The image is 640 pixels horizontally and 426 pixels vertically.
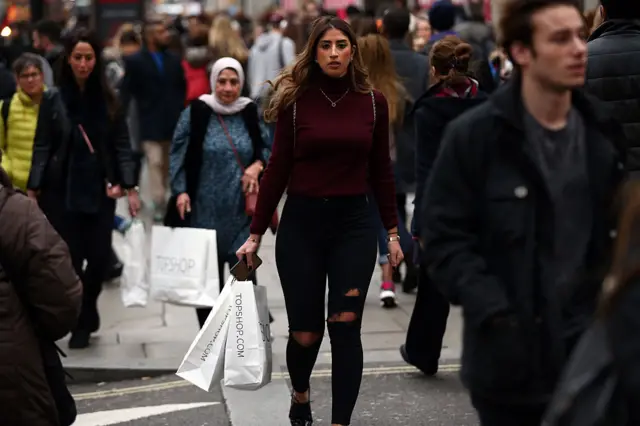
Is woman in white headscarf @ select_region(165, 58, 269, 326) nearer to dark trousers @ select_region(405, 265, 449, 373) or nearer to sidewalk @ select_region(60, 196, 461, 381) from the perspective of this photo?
sidewalk @ select_region(60, 196, 461, 381)

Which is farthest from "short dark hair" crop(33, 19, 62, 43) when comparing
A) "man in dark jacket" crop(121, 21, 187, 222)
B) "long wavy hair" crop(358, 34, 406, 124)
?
"long wavy hair" crop(358, 34, 406, 124)

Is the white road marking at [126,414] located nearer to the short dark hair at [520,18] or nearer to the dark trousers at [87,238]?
the dark trousers at [87,238]

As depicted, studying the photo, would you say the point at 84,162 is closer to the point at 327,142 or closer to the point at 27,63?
the point at 27,63

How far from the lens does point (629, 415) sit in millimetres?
3145

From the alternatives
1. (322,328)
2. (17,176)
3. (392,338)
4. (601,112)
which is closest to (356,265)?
(322,328)

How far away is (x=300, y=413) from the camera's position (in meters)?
6.48

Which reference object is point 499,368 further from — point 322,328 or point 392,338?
point 392,338

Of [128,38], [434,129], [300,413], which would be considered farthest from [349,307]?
[128,38]

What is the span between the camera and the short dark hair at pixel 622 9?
6.11m

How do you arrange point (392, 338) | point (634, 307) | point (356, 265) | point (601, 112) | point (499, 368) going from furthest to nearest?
point (392, 338)
point (356, 265)
point (601, 112)
point (499, 368)
point (634, 307)

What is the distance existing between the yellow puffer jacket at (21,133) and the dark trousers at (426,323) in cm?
269

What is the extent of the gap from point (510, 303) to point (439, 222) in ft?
0.97

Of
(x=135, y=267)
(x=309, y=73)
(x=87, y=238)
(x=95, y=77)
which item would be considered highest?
(x=309, y=73)

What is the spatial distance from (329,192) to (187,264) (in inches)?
80.9
